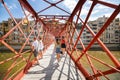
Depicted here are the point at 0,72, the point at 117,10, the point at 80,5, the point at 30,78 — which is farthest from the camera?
the point at 0,72

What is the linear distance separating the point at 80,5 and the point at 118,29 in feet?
278

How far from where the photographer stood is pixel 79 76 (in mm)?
5531

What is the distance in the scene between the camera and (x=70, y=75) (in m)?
5.73

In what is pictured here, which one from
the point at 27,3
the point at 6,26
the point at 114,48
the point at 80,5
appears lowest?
the point at 114,48

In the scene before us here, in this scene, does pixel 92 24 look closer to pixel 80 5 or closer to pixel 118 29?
pixel 118 29

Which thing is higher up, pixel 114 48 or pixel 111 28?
→ pixel 111 28

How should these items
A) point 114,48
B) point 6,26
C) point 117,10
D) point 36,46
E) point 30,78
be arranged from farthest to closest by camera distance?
point 6,26 < point 114,48 < point 36,46 < point 30,78 < point 117,10

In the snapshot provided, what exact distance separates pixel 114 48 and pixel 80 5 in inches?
2294

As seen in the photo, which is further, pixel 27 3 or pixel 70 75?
pixel 27 3

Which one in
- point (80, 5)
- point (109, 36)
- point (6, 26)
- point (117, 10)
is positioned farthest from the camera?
point (109, 36)

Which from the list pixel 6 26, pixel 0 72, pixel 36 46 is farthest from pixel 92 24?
pixel 36 46

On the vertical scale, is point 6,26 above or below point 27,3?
above

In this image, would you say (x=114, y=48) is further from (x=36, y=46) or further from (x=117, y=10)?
(x=117, y=10)

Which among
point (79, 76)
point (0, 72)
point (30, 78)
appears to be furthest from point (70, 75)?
point (0, 72)
